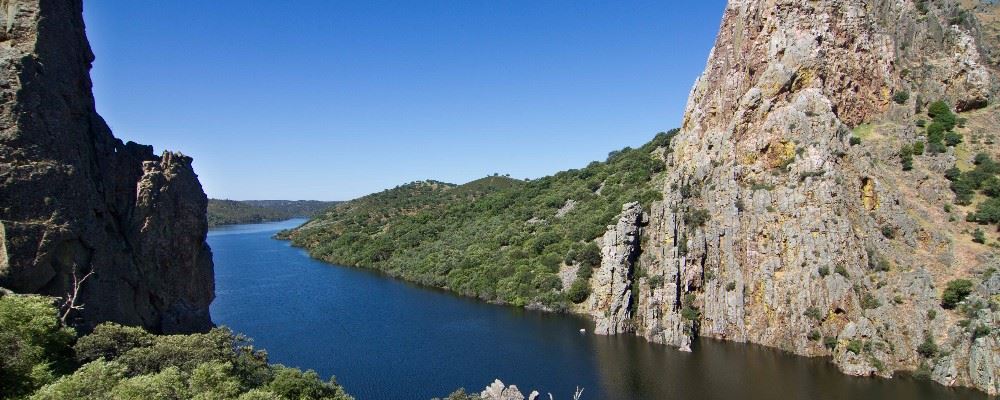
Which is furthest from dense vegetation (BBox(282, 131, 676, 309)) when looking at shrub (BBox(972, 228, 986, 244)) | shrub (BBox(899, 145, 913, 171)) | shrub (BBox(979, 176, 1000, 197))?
shrub (BBox(979, 176, 1000, 197))

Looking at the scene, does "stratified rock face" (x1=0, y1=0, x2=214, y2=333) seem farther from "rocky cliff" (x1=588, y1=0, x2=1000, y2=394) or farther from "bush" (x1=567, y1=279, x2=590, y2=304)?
"bush" (x1=567, y1=279, x2=590, y2=304)

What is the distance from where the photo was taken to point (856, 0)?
196 ft

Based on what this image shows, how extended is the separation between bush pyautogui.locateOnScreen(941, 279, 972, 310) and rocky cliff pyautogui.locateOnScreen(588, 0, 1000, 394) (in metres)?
0.73

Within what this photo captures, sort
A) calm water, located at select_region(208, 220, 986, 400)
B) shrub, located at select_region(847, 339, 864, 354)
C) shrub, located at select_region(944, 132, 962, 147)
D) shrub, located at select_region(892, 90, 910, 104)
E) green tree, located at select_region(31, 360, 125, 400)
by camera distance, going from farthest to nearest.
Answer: shrub, located at select_region(892, 90, 910, 104)
shrub, located at select_region(944, 132, 962, 147)
shrub, located at select_region(847, 339, 864, 354)
calm water, located at select_region(208, 220, 986, 400)
green tree, located at select_region(31, 360, 125, 400)

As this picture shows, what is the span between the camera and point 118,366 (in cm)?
2212

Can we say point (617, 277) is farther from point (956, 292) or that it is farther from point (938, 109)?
point (938, 109)

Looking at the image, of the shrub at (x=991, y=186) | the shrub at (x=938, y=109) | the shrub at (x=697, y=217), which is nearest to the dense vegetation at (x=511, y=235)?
the shrub at (x=697, y=217)

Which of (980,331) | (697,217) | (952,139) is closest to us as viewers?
(980,331)

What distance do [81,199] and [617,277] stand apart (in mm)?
47512

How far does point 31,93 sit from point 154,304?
13.2 metres

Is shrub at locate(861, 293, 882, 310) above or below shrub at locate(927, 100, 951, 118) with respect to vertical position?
below

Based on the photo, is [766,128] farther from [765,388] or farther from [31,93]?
[31,93]

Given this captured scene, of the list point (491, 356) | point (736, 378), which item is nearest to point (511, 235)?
point (491, 356)

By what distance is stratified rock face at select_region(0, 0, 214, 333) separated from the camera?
2397 cm
